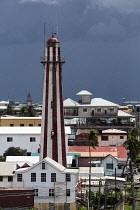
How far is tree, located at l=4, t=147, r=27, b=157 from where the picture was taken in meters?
88.7

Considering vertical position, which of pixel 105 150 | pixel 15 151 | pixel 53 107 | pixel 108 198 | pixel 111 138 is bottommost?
pixel 108 198

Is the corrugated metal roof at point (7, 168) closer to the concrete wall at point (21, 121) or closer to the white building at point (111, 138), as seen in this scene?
the white building at point (111, 138)

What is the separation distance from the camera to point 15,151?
8925cm

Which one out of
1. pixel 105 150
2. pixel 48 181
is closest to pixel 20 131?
pixel 105 150

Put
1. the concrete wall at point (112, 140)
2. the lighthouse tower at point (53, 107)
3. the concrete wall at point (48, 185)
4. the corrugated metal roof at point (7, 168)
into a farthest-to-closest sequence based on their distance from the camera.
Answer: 1. the concrete wall at point (112, 140)
2. the lighthouse tower at point (53, 107)
3. the corrugated metal roof at point (7, 168)
4. the concrete wall at point (48, 185)

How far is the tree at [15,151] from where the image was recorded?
8871cm

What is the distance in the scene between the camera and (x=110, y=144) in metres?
108

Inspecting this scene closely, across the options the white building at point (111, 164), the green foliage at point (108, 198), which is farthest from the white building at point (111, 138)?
the green foliage at point (108, 198)

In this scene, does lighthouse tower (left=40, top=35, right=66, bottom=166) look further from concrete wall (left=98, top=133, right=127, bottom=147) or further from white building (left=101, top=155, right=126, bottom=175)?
concrete wall (left=98, top=133, right=127, bottom=147)

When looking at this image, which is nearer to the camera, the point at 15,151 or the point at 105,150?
the point at 15,151

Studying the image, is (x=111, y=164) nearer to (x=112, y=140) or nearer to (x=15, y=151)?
(x=15, y=151)

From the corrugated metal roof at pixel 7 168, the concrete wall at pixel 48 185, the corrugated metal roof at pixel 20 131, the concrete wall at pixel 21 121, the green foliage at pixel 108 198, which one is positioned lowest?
the green foliage at pixel 108 198

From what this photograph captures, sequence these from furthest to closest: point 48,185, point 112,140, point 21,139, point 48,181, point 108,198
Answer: point 112,140 → point 21,139 → point 108,198 → point 48,181 → point 48,185

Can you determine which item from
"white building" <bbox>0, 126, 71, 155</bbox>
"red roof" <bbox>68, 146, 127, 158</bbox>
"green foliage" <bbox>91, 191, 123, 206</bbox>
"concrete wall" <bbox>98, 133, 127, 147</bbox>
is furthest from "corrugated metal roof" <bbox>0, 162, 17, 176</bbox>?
"concrete wall" <bbox>98, 133, 127, 147</bbox>
